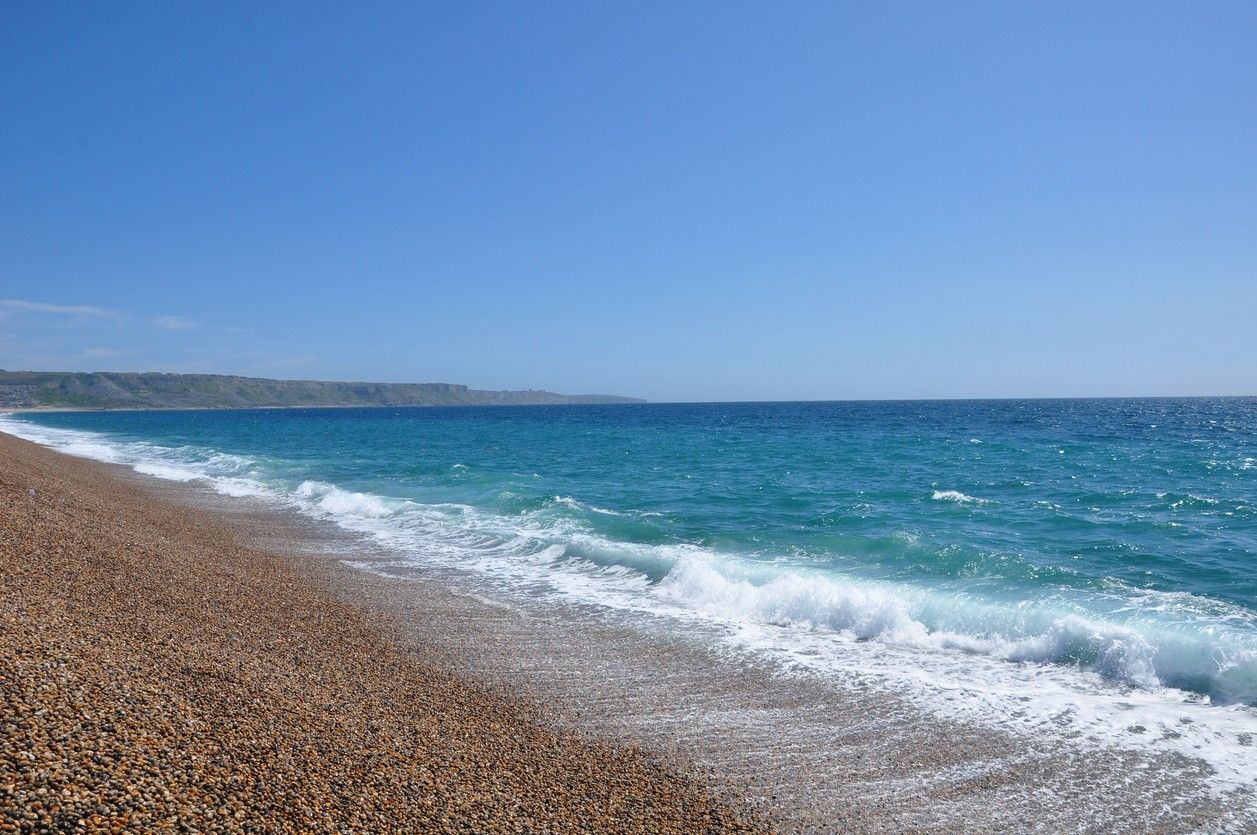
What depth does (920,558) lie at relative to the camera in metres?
13.9

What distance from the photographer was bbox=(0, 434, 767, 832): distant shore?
4195 millimetres

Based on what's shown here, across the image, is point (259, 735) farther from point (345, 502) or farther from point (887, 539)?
point (345, 502)

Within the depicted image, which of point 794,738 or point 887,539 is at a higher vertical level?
point 887,539

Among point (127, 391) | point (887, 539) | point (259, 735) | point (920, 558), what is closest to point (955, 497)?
point (887, 539)

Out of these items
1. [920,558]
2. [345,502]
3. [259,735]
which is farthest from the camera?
[345,502]

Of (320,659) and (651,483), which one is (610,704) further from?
(651,483)

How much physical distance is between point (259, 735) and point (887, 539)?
13096 millimetres

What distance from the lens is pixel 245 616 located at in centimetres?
875

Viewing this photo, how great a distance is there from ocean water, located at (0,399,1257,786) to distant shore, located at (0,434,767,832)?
3.83 m

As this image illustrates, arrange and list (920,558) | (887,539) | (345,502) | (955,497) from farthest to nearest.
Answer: (345,502) < (955,497) < (887,539) < (920,558)

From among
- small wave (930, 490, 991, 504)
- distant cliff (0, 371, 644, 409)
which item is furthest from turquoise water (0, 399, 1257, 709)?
distant cliff (0, 371, 644, 409)

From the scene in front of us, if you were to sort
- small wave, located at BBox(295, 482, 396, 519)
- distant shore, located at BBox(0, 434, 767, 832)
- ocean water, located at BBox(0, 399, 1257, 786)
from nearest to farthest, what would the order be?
distant shore, located at BBox(0, 434, 767, 832) → ocean water, located at BBox(0, 399, 1257, 786) → small wave, located at BBox(295, 482, 396, 519)

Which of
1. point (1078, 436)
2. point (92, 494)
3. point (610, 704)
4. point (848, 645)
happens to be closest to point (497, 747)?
point (610, 704)

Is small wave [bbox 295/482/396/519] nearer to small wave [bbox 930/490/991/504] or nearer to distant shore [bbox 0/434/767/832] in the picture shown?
distant shore [bbox 0/434/767/832]
